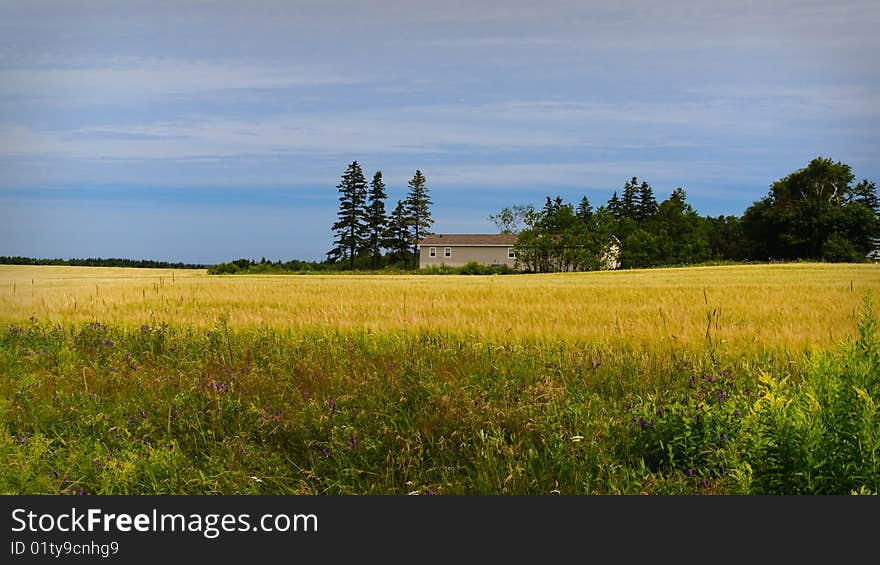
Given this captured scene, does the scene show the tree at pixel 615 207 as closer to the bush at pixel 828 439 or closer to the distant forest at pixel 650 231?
the distant forest at pixel 650 231

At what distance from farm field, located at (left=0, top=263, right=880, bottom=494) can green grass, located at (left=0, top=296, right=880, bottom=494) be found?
0.06ft

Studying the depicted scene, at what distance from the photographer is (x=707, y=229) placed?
31922mm

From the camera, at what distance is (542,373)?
19.9ft

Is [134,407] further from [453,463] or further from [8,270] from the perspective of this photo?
[8,270]

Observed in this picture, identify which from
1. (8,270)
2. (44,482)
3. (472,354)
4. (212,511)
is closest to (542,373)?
(472,354)

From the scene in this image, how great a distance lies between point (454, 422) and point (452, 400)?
0.29 metres

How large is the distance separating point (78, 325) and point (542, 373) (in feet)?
21.6

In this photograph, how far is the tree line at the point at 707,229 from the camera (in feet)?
35.5

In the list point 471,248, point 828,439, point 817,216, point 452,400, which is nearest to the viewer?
point 828,439

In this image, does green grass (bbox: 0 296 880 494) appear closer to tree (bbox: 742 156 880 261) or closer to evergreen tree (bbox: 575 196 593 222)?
tree (bbox: 742 156 880 261)

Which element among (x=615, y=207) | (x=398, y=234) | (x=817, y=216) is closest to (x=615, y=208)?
(x=615, y=207)

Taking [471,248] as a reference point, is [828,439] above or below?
below

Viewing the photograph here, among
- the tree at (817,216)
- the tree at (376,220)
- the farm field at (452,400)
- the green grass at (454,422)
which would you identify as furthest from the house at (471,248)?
the green grass at (454,422)

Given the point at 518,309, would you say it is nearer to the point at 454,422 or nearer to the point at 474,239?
the point at 454,422
